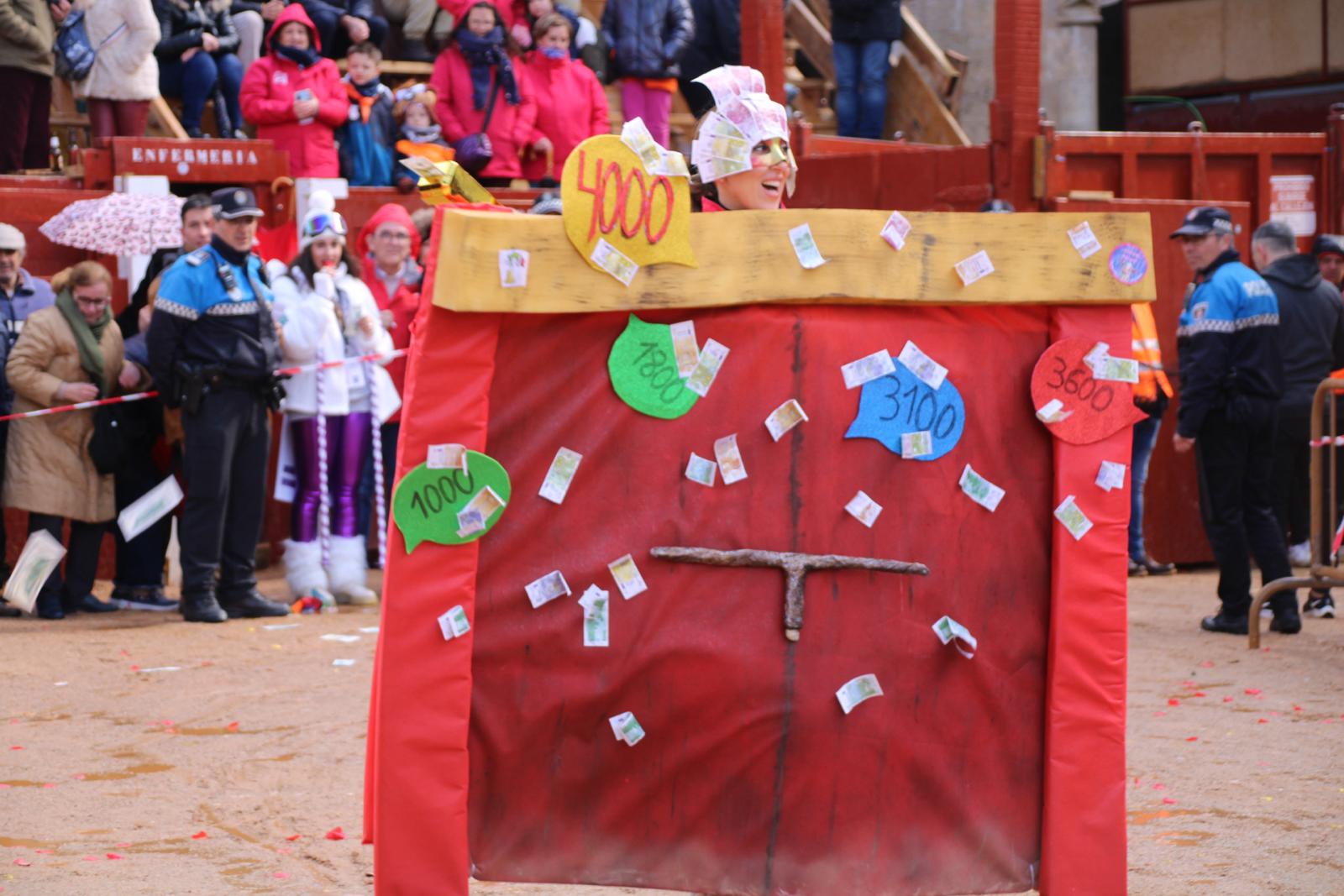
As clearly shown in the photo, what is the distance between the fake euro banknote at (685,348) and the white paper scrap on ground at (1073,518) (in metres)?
0.89

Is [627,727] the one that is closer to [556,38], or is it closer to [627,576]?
[627,576]

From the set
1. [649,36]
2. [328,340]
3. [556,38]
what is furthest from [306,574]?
[649,36]

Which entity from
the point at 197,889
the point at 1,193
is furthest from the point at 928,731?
the point at 1,193

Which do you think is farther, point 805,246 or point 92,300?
point 92,300

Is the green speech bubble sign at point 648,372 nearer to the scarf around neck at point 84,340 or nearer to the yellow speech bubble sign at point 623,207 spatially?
the yellow speech bubble sign at point 623,207

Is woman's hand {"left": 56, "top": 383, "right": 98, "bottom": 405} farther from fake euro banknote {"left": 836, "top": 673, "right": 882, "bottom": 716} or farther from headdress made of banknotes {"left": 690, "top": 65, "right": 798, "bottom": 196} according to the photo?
fake euro banknote {"left": 836, "top": 673, "right": 882, "bottom": 716}

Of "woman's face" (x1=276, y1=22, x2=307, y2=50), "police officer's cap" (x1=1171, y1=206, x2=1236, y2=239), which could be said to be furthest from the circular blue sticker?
"woman's face" (x1=276, y1=22, x2=307, y2=50)

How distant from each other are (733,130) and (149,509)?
551cm

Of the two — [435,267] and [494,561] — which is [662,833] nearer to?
[494,561]

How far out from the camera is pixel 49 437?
9203 mm

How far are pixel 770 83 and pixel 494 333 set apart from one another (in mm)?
8583

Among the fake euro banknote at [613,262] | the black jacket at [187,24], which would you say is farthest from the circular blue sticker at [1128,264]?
the black jacket at [187,24]

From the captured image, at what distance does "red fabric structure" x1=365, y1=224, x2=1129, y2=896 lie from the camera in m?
3.77

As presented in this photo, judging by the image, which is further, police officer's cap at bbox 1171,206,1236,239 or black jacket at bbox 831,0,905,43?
black jacket at bbox 831,0,905,43
